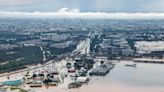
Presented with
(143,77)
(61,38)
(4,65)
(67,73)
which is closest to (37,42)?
(61,38)

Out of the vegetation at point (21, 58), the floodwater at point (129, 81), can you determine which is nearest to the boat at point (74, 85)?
the floodwater at point (129, 81)

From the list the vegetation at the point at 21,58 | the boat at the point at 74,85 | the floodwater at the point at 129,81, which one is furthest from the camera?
the vegetation at the point at 21,58

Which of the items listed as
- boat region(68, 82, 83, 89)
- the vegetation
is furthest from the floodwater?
the vegetation

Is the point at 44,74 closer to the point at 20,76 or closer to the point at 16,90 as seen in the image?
the point at 20,76

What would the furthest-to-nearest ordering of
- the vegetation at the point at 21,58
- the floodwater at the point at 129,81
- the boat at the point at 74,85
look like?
the vegetation at the point at 21,58
the boat at the point at 74,85
the floodwater at the point at 129,81

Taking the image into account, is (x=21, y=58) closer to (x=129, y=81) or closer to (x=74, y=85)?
(x=74, y=85)

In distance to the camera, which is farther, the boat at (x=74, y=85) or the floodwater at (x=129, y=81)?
the boat at (x=74, y=85)

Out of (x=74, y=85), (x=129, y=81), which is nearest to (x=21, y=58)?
(x=74, y=85)

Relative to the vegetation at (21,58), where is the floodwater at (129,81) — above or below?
below

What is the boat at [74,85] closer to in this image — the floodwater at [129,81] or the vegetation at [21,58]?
the floodwater at [129,81]
